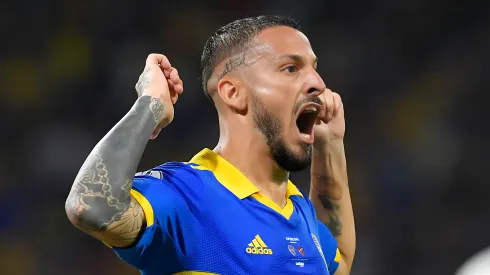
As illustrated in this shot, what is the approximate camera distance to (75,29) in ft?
23.0

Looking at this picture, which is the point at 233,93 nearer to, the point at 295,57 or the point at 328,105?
the point at 295,57

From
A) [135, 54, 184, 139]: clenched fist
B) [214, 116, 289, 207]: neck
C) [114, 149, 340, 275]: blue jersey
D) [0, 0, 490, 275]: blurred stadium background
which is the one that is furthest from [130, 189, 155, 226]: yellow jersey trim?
[0, 0, 490, 275]: blurred stadium background

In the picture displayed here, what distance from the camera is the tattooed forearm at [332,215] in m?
3.36

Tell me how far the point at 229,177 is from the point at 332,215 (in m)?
0.84

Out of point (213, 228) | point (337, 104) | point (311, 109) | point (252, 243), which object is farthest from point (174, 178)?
point (337, 104)

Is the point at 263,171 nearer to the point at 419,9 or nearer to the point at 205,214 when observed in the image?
the point at 205,214

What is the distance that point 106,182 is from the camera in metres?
2.14

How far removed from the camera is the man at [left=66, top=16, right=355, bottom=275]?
2.19m

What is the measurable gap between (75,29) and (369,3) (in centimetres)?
283

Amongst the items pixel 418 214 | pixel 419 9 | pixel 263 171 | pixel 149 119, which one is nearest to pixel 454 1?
pixel 419 9

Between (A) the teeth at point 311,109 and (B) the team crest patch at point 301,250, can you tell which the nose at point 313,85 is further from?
(B) the team crest patch at point 301,250

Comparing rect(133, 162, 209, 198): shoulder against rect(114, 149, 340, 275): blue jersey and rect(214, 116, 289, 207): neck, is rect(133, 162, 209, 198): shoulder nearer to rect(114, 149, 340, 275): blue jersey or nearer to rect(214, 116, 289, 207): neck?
rect(114, 149, 340, 275): blue jersey

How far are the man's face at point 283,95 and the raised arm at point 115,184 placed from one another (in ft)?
1.74

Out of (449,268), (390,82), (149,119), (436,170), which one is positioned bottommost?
(449,268)
